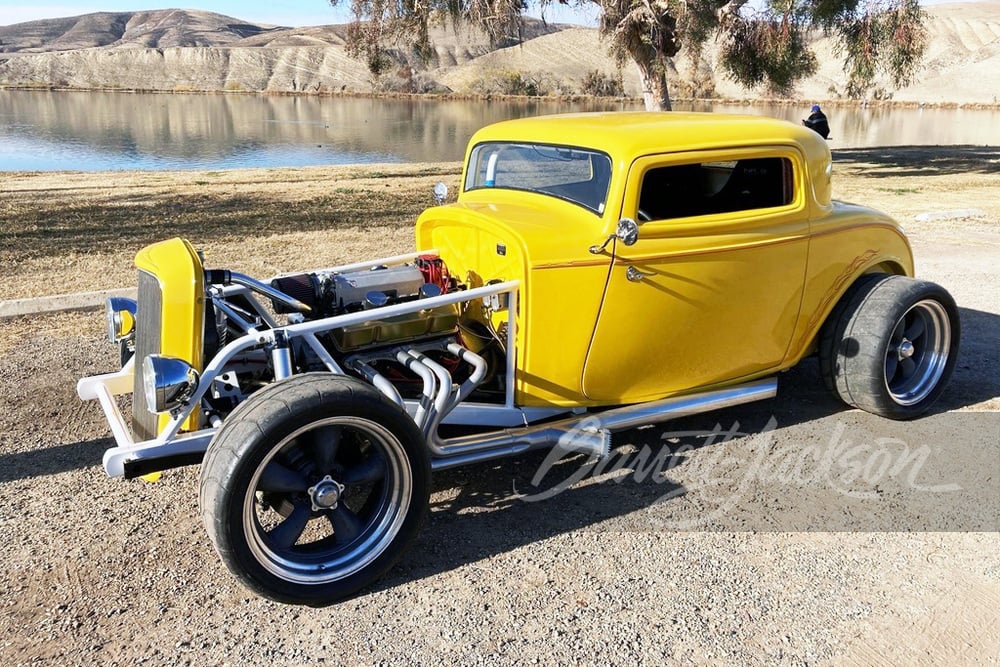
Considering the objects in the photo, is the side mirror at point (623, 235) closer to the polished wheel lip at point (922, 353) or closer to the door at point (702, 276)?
the door at point (702, 276)

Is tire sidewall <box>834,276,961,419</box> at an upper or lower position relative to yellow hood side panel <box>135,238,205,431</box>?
lower

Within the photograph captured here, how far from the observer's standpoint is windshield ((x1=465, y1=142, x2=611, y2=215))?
412 centimetres

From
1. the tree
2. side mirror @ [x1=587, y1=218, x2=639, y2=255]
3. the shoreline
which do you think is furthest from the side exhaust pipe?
the shoreline

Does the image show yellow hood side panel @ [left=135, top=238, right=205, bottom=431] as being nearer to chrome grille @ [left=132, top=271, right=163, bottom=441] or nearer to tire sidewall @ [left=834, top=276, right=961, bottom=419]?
chrome grille @ [left=132, top=271, right=163, bottom=441]

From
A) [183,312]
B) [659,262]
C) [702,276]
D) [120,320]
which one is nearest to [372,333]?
[183,312]

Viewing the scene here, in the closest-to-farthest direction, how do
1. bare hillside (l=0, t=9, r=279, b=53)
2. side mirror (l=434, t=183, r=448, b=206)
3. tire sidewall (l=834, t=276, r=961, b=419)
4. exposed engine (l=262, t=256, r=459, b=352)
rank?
1. exposed engine (l=262, t=256, r=459, b=352)
2. tire sidewall (l=834, t=276, r=961, b=419)
3. side mirror (l=434, t=183, r=448, b=206)
4. bare hillside (l=0, t=9, r=279, b=53)

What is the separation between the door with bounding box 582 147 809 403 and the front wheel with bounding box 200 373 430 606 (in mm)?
1288

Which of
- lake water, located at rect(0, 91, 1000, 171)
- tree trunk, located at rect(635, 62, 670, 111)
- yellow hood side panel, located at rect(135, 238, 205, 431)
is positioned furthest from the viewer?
lake water, located at rect(0, 91, 1000, 171)

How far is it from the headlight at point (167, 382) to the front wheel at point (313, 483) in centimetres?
24

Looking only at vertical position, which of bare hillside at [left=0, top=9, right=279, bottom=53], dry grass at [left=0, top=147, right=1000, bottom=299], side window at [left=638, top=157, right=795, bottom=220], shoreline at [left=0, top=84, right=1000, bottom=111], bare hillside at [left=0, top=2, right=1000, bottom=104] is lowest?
dry grass at [left=0, top=147, right=1000, bottom=299]

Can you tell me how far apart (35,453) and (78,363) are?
1402 mm

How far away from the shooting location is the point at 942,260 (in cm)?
924

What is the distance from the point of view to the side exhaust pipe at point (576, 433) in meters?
3.73

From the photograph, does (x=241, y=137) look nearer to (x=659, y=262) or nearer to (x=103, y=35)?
(x=659, y=262)
